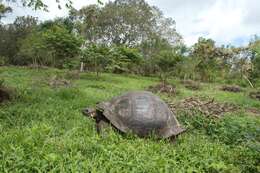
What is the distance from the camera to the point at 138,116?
17.2 feet

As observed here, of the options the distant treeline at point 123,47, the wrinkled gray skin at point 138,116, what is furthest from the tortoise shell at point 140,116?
the distant treeline at point 123,47

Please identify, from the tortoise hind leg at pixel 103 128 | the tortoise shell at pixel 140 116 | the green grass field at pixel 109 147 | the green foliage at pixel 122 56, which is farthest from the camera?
the green foliage at pixel 122 56

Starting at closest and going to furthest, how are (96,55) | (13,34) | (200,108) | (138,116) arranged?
(138,116), (200,108), (96,55), (13,34)

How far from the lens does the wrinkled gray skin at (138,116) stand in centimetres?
522

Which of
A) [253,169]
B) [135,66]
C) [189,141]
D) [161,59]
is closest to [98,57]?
[161,59]

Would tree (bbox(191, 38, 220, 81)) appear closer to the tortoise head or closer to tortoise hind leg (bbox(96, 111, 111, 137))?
the tortoise head

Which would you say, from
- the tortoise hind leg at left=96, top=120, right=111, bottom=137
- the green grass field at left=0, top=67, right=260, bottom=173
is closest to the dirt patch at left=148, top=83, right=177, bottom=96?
the green grass field at left=0, top=67, right=260, bottom=173

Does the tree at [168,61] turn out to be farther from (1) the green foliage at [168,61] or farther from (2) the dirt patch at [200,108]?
(2) the dirt patch at [200,108]

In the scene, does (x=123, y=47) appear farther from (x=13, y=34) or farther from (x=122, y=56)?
(x=13, y=34)

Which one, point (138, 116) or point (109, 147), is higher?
point (138, 116)

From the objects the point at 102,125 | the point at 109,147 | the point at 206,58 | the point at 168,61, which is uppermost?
the point at 206,58

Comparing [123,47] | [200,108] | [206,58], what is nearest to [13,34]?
[123,47]

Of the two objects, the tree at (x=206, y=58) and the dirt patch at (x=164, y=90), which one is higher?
the tree at (x=206, y=58)

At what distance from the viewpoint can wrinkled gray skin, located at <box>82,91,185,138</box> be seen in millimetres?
5224
